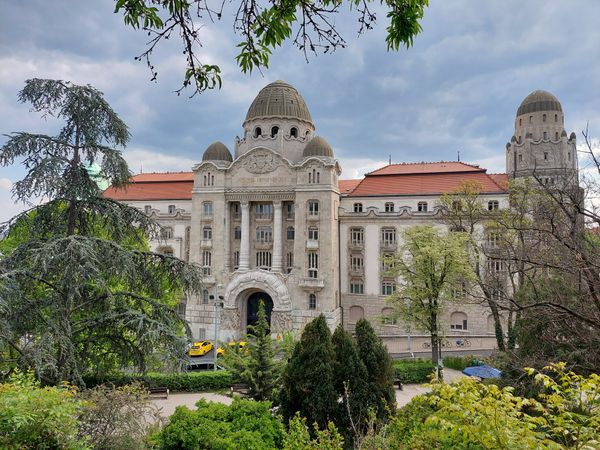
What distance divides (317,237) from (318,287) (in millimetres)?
4413

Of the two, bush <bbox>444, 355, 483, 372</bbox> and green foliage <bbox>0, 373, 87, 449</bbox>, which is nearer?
green foliage <bbox>0, 373, 87, 449</bbox>

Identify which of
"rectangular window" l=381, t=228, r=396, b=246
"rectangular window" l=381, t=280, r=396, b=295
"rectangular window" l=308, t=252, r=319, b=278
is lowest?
"rectangular window" l=381, t=280, r=396, b=295

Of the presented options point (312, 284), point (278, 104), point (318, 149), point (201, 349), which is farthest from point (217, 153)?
point (201, 349)

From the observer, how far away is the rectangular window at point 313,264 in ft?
117

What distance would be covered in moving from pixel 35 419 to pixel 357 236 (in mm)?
32307

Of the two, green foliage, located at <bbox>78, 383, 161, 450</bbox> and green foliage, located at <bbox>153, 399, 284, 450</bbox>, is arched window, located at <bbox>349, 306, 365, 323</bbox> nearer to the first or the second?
green foliage, located at <bbox>153, 399, 284, 450</bbox>

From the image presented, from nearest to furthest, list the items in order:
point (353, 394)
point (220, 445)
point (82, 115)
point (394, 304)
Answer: point (220, 445), point (82, 115), point (353, 394), point (394, 304)

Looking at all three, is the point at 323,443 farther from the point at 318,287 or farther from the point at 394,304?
the point at 318,287

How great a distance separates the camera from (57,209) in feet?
36.3

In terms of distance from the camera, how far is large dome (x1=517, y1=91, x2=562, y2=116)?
126ft

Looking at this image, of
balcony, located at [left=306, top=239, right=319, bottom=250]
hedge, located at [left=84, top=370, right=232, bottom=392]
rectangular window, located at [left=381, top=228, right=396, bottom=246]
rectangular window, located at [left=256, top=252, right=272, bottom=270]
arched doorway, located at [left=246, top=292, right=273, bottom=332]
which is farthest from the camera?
arched doorway, located at [left=246, top=292, right=273, bottom=332]

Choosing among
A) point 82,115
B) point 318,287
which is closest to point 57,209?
point 82,115

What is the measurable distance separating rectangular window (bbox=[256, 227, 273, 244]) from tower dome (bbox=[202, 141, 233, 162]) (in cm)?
754

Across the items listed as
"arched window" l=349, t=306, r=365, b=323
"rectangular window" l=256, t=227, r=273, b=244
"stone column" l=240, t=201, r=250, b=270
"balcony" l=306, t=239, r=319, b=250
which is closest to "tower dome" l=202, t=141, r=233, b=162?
"stone column" l=240, t=201, r=250, b=270
